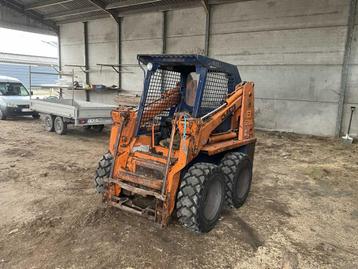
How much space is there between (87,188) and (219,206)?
2143 mm

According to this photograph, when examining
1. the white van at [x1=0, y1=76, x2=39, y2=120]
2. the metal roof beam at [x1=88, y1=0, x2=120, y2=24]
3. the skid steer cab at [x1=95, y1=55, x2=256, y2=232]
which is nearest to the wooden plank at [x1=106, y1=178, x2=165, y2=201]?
the skid steer cab at [x1=95, y1=55, x2=256, y2=232]

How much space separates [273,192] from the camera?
465cm

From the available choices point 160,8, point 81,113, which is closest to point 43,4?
point 160,8

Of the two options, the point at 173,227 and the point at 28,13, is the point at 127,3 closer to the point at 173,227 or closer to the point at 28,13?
the point at 28,13

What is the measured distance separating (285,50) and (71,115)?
21.6 ft

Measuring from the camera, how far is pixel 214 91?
3.90m

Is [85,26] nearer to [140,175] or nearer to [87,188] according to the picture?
[87,188]

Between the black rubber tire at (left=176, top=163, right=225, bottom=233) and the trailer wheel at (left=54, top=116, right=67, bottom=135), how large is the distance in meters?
6.73

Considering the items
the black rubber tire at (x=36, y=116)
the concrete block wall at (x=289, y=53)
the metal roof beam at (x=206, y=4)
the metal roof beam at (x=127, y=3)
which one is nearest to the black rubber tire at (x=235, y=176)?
the concrete block wall at (x=289, y=53)

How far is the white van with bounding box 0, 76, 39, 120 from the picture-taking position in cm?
1127

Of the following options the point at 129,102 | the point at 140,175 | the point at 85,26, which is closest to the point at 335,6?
the point at 129,102

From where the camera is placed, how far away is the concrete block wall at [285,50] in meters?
8.35

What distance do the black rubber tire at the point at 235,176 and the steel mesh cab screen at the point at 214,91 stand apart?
691mm

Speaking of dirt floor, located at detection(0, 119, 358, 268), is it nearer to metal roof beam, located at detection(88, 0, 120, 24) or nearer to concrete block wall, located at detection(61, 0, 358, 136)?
concrete block wall, located at detection(61, 0, 358, 136)
